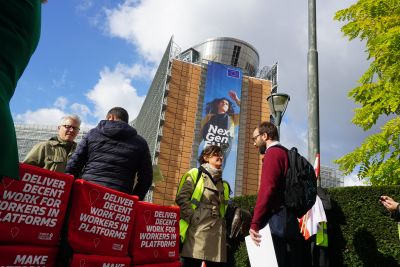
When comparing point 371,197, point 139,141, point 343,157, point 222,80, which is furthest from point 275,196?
point 222,80

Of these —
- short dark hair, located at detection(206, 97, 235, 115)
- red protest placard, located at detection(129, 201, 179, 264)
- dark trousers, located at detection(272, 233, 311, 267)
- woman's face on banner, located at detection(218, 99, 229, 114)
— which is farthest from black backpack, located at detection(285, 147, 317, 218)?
woman's face on banner, located at detection(218, 99, 229, 114)

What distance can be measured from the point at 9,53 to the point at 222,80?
A: 56.6 m

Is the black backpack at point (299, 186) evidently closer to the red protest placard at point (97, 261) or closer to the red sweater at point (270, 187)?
the red sweater at point (270, 187)

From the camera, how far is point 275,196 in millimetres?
3480

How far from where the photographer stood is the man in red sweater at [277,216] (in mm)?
3361

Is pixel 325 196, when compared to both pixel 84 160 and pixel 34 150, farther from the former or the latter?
pixel 34 150

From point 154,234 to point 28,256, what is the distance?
128 centimetres

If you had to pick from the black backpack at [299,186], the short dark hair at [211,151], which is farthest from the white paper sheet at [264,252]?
the short dark hair at [211,151]

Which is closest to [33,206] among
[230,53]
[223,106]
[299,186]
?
[299,186]

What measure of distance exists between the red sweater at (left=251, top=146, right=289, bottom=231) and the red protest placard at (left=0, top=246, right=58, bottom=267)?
68.9 inches

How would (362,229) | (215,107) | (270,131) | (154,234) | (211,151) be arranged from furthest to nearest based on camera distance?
(215,107)
(362,229)
(211,151)
(270,131)
(154,234)

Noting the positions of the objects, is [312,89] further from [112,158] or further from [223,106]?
[223,106]

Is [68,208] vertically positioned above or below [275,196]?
below

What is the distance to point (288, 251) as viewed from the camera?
3.36m
